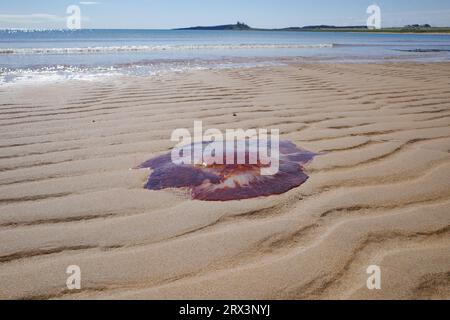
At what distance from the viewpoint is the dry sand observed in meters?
1.19

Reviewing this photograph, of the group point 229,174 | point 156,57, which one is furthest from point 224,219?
point 156,57

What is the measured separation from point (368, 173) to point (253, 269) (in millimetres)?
1070

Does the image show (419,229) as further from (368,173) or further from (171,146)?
(171,146)

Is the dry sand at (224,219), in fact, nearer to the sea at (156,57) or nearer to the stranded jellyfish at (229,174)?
the stranded jellyfish at (229,174)

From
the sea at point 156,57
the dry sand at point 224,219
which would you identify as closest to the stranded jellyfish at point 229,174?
the dry sand at point 224,219

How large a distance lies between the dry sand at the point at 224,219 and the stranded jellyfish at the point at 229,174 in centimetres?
7

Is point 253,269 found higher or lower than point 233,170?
lower

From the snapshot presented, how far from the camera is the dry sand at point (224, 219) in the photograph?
1189mm

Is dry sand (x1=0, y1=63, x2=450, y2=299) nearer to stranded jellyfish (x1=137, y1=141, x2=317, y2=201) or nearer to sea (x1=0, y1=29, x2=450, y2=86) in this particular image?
stranded jellyfish (x1=137, y1=141, x2=317, y2=201)

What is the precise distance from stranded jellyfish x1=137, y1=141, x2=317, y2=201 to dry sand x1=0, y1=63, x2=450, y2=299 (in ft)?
0.23

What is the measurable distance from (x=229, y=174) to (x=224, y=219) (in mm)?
432

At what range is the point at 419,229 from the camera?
4.85 ft
